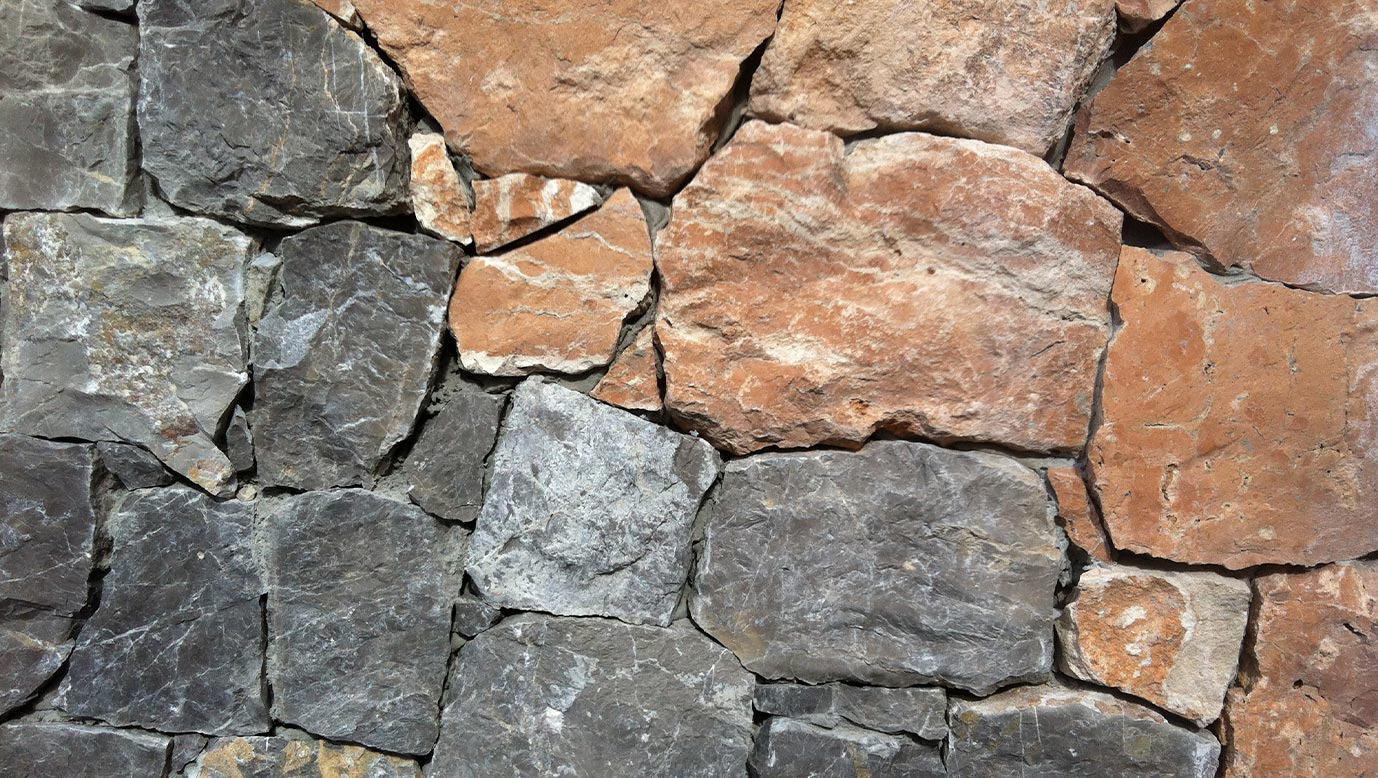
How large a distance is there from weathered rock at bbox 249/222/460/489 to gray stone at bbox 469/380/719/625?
0.21 metres

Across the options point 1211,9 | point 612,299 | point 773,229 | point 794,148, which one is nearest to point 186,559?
point 612,299

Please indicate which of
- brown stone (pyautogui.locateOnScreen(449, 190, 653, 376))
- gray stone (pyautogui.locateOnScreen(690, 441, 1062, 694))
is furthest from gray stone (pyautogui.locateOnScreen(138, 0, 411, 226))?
gray stone (pyautogui.locateOnScreen(690, 441, 1062, 694))

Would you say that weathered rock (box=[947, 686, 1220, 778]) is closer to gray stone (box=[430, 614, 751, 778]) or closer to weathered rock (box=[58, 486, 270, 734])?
gray stone (box=[430, 614, 751, 778])

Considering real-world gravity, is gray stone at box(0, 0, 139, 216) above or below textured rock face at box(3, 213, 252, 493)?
above

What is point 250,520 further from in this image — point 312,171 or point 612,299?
point 612,299

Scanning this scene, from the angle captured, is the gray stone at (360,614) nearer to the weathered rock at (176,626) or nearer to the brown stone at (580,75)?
the weathered rock at (176,626)

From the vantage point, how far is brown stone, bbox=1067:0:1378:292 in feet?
4.31

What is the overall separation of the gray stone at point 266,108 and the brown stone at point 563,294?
0.24 meters

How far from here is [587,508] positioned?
1.47 meters

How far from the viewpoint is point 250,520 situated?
1.50 metres

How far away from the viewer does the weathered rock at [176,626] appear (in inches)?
59.1

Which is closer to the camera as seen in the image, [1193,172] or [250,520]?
[1193,172]

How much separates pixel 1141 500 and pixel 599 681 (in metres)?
1.04

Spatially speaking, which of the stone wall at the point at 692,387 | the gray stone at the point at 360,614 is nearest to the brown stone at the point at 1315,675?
the stone wall at the point at 692,387
